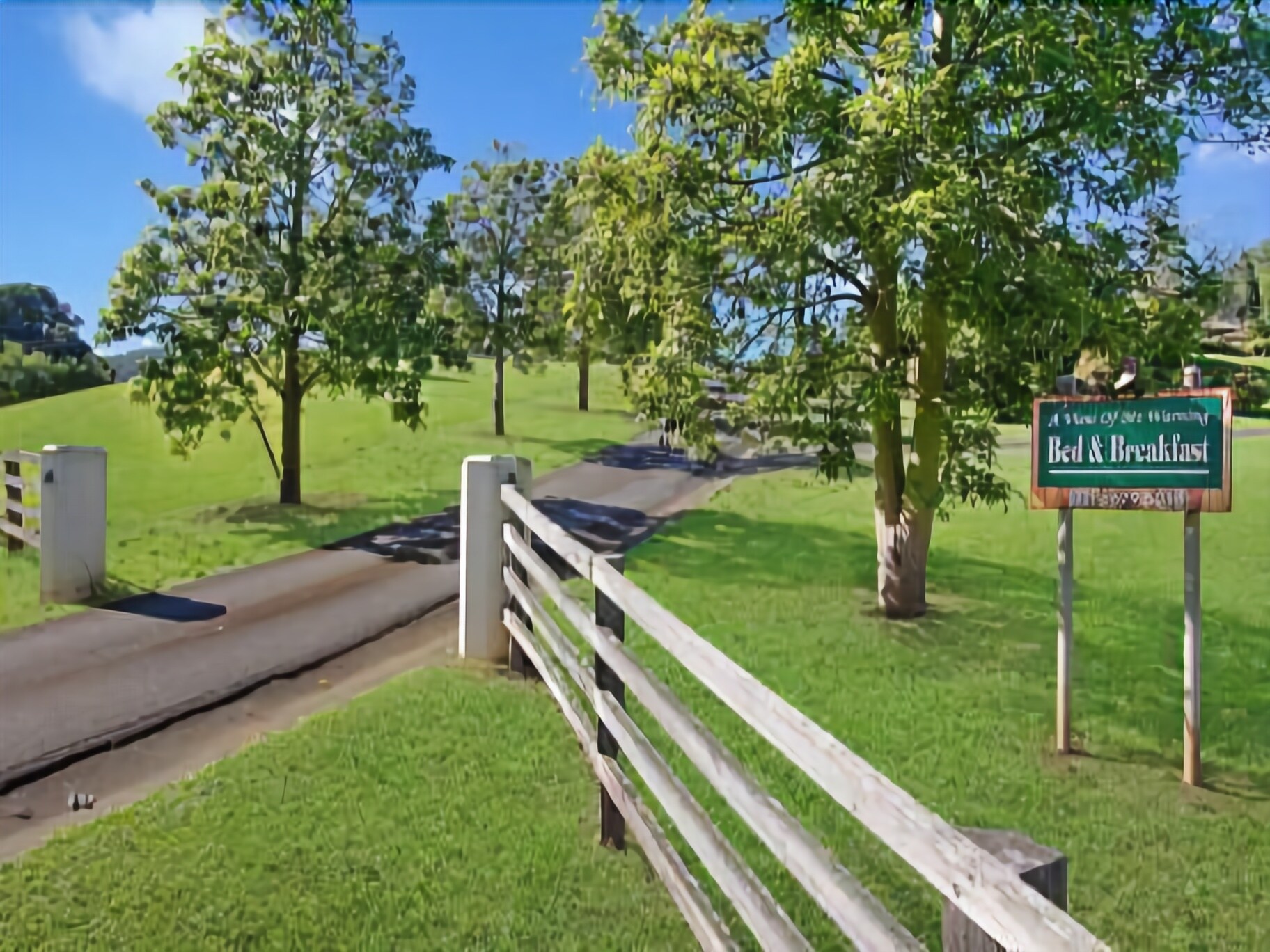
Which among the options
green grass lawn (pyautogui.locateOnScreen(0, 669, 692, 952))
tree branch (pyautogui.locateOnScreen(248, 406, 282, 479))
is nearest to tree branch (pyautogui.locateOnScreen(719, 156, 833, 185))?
tree branch (pyautogui.locateOnScreen(248, 406, 282, 479))

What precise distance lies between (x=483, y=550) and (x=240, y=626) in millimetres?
760

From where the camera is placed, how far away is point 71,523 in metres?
2.84

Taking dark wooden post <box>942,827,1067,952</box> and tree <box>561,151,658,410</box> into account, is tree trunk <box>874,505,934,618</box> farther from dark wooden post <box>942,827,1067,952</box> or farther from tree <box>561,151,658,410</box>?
dark wooden post <box>942,827,1067,952</box>

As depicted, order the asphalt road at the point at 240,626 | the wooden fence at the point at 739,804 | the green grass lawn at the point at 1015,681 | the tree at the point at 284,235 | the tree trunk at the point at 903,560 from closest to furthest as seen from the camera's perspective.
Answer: the wooden fence at the point at 739,804, the green grass lawn at the point at 1015,681, the asphalt road at the point at 240,626, the tree at the point at 284,235, the tree trunk at the point at 903,560

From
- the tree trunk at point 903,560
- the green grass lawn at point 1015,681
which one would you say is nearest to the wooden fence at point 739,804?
the green grass lawn at point 1015,681

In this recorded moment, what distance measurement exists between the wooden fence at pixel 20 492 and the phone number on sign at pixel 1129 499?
9.50ft

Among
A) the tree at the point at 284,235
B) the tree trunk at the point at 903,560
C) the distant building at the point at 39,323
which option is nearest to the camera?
the distant building at the point at 39,323

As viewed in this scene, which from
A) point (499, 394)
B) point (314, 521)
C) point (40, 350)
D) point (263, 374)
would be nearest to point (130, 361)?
point (40, 350)

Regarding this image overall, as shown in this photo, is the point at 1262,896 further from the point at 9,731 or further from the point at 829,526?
the point at 9,731

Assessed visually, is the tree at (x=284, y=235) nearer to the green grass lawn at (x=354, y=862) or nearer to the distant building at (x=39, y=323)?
the distant building at (x=39, y=323)

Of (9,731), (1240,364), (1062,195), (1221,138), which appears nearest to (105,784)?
(9,731)

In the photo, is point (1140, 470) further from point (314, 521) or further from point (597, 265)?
point (314, 521)

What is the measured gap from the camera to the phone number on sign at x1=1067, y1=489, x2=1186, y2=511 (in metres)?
2.23

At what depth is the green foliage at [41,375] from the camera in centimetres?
262
